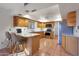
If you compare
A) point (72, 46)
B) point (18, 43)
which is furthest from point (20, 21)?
point (72, 46)

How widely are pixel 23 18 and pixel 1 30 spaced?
1.42 feet

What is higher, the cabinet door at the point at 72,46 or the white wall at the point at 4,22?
the white wall at the point at 4,22

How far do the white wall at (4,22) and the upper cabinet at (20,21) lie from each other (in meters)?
0.08

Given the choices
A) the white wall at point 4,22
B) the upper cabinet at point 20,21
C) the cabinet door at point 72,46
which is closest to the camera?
the white wall at point 4,22

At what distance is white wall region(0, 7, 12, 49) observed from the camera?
182 centimetres

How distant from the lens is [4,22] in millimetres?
1929

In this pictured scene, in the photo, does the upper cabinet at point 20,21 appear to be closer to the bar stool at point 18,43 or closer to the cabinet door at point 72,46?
the bar stool at point 18,43

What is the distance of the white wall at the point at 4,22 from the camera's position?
1.82m

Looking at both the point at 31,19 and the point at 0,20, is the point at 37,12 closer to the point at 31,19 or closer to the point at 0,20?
the point at 31,19

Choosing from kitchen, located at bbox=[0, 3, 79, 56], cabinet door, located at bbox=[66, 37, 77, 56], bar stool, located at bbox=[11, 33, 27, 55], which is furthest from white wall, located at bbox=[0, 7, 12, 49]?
cabinet door, located at bbox=[66, 37, 77, 56]

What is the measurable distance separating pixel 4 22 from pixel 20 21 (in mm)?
277

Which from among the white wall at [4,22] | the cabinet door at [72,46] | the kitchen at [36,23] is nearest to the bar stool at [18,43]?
the kitchen at [36,23]

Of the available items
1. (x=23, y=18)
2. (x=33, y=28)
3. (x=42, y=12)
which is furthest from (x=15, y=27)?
(x=42, y=12)

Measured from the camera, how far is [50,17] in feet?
7.20
